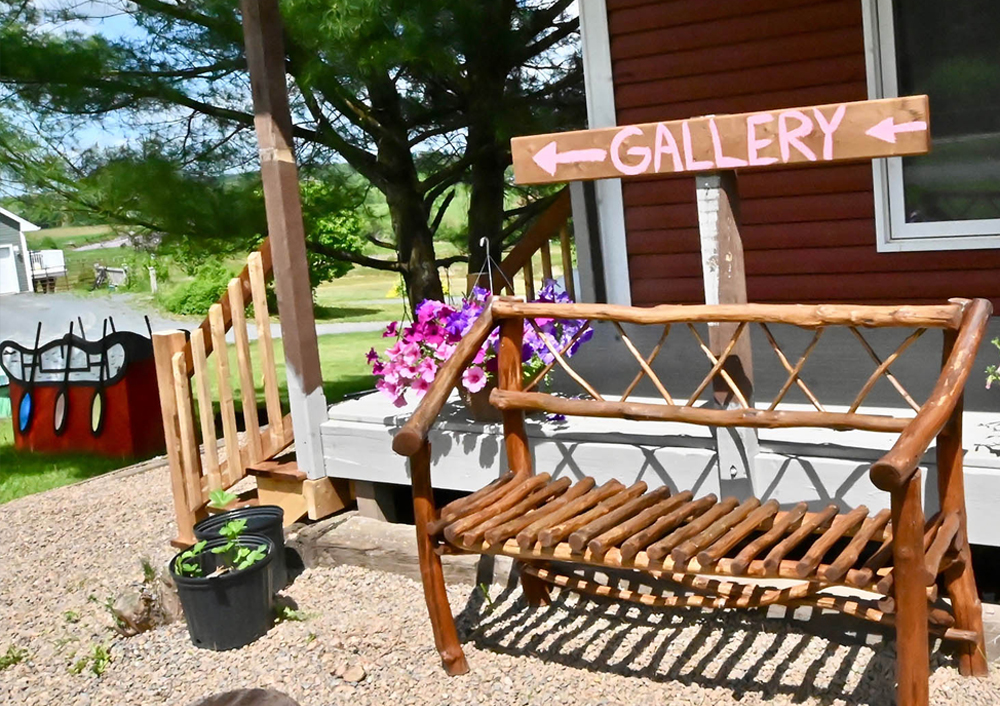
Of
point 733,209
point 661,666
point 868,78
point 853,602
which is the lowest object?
point 661,666

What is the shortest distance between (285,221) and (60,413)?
4377mm

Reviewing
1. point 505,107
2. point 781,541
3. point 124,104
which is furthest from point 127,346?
point 781,541

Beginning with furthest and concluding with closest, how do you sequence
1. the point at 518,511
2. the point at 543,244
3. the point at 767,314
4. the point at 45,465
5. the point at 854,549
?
the point at 45,465 → the point at 543,244 → the point at 518,511 → the point at 767,314 → the point at 854,549

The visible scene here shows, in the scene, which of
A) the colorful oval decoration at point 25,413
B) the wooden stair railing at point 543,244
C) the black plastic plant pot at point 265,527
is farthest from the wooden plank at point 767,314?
the colorful oval decoration at point 25,413

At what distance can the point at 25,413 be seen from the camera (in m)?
7.71

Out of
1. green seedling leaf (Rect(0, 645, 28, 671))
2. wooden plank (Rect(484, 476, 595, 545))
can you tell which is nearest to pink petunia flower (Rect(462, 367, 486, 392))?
wooden plank (Rect(484, 476, 595, 545))

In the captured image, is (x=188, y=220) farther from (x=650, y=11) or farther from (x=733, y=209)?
(x=733, y=209)

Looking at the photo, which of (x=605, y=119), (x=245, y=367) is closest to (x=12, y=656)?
(x=245, y=367)

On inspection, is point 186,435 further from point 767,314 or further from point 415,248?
point 415,248

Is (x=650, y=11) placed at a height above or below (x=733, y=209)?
above

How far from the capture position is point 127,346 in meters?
7.14

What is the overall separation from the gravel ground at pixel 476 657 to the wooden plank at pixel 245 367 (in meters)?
0.61

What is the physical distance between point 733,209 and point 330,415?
1.84 metres

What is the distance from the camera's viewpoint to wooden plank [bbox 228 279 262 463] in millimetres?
4082
